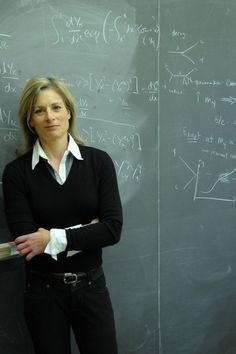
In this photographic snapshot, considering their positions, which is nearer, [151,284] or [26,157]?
[26,157]

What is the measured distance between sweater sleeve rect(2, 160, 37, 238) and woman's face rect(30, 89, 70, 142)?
0.71 feet


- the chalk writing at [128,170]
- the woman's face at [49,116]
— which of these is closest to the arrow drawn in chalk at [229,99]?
the chalk writing at [128,170]

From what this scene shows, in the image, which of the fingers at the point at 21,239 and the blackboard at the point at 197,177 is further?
the blackboard at the point at 197,177

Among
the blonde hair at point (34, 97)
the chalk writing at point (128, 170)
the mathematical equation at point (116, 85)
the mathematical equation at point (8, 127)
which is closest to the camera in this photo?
the blonde hair at point (34, 97)

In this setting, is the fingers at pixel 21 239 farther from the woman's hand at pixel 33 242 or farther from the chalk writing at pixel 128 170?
the chalk writing at pixel 128 170

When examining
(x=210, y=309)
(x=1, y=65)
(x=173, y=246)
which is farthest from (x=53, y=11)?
(x=210, y=309)

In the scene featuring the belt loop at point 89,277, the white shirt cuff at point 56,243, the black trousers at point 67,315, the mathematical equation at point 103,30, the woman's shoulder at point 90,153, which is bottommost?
the black trousers at point 67,315

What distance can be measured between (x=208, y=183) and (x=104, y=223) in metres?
0.99

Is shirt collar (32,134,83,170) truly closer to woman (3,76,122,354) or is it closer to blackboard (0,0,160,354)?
woman (3,76,122,354)

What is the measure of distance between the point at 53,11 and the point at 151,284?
1586mm

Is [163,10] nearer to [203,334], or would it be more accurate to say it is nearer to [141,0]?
[141,0]

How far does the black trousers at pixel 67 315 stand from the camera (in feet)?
6.27

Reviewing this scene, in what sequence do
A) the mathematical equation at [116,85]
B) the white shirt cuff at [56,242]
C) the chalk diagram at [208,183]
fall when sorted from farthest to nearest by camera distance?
the chalk diagram at [208,183], the mathematical equation at [116,85], the white shirt cuff at [56,242]

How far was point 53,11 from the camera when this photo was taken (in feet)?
7.13
